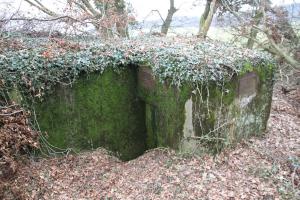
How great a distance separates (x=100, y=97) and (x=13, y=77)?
1727 millimetres

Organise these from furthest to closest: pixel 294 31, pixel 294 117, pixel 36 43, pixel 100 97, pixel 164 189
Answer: pixel 294 31 < pixel 294 117 < pixel 36 43 < pixel 100 97 < pixel 164 189

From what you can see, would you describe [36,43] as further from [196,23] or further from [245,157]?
[196,23]

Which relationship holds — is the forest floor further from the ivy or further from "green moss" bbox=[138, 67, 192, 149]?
the ivy

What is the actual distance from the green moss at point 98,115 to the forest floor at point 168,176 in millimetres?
384

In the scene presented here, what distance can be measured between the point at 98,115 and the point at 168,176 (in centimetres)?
201

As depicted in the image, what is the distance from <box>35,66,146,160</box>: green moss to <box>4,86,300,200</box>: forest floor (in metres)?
0.38

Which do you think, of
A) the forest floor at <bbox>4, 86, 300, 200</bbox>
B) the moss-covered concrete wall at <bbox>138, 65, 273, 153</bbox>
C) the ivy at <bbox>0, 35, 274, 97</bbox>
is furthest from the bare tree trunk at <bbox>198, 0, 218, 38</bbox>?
the forest floor at <bbox>4, 86, 300, 200</bbox>

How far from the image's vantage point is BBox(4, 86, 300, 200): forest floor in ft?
17.3

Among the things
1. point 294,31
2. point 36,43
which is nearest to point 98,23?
point 36,43

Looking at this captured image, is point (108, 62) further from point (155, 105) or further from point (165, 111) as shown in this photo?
point (165, 111)

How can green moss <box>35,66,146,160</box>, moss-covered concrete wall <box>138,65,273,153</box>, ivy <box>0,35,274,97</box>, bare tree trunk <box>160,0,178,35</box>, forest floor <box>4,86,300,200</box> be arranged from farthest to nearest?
bare tree trunk <box>160,0,178,35</box> < green moss <box>35,66,146,160</box> < moss-covered concrete wall <box>138,65,273,153</box> < ivy <box>0,35,274,97</box> < forest floor <box>4,86,300,200</box>

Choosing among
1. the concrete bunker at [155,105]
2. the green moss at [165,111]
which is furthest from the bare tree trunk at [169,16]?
the green moss at [165,111]

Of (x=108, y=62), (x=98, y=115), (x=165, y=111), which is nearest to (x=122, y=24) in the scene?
(x=108, y=62)

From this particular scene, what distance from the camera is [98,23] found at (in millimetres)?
8766
